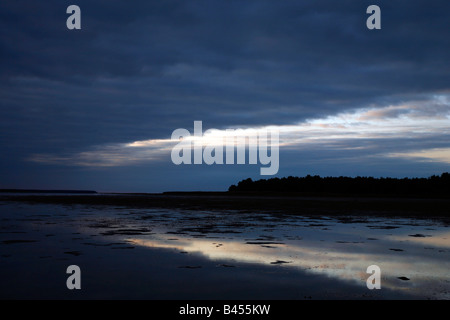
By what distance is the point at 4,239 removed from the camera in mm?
13422

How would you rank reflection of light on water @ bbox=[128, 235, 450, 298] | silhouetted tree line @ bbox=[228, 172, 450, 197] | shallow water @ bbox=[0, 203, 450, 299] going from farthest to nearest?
1. silhouetted tree line @ bbox=[228, 172, 450, 197]
2. reflection of light on water @ bbox=[128, 235, 450, 298]
3. shallow water @ bbox=[0, 203, 450, 299]

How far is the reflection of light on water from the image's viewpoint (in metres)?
8.13

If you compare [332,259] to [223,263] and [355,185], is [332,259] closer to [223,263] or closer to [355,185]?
[223,263]

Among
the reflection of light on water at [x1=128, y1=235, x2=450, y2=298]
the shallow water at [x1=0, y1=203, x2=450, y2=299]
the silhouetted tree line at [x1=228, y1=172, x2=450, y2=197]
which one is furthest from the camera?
the silhouetted tree line at [x1=228, y1=172, x2=450, y2=197]

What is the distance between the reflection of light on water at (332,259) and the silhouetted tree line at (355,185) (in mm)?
66363

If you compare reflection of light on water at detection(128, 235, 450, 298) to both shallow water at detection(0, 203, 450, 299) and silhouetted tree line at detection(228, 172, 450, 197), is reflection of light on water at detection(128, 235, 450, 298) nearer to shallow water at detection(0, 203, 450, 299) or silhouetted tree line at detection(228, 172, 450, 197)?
shallow water at detection(0, 203, 450, 299)

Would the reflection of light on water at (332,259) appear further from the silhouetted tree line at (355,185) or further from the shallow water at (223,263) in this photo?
the silhouetted tree line at (355,185)

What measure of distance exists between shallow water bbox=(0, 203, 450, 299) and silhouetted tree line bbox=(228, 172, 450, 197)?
64920mm

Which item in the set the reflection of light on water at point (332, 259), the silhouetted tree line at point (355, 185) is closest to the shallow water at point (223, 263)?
the reflection of light on water at point (332, 259)

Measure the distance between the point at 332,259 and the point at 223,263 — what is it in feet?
9.63

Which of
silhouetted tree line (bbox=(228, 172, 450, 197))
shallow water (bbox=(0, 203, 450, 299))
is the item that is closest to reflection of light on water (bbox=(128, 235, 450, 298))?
shallow water (bbox=(0, 203, 450, 299))

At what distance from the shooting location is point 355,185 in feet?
274

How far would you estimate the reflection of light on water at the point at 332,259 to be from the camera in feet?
26.7

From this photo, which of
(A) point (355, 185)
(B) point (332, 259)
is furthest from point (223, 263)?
(A) point (355, 185)
